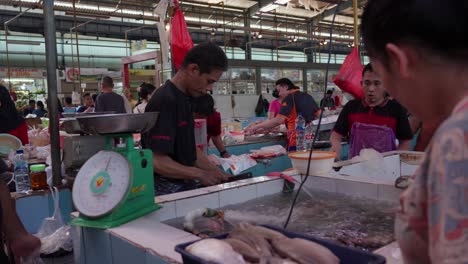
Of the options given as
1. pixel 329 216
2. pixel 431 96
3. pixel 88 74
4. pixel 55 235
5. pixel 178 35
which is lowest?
pixel 55 235

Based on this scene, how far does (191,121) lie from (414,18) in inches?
73.8

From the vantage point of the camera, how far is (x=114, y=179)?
4.68 ft

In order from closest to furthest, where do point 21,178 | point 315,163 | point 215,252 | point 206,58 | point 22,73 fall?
point 215,252 → point 315,163 → point 206,58 → point 21,178 → point 22,73

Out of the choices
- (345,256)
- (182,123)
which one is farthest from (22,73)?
(345,256)

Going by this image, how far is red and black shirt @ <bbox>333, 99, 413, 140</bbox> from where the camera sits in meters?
3.08

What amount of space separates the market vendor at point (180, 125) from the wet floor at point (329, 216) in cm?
44

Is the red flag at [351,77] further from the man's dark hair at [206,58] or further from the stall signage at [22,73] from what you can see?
the stall signage at [22,73]

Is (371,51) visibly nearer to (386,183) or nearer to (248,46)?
(386,183)

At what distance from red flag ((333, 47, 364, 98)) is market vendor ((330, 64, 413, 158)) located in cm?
58

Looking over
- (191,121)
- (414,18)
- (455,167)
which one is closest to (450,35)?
(414,18)

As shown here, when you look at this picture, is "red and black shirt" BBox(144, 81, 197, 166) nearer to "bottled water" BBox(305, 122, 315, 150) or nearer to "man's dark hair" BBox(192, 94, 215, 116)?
"man's dark hair" BBox(192, 94, 215, 116)

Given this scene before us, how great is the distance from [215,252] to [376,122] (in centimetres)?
257

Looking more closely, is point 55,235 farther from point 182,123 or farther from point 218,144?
point 218,144

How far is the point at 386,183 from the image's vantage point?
1.90 meters
